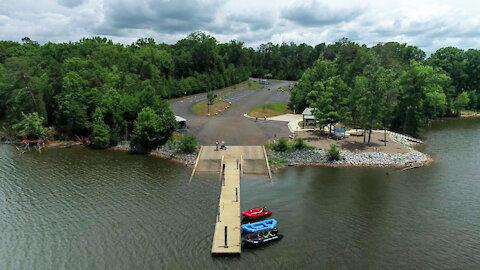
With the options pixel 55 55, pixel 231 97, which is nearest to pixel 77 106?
pixel 55 55

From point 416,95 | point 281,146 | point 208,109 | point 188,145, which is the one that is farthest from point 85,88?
point 416,95

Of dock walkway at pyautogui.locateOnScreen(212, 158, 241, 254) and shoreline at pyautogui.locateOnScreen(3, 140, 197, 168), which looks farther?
shoreline at pyautogui.locateOnScreen(3, 140, 197, 168)

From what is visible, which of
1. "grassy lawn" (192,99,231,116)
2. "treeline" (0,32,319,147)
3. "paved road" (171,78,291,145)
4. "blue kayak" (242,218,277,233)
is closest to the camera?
"blue kayak" (242,218,277,233)

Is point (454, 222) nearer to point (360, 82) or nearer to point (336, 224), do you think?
point (336, 224)

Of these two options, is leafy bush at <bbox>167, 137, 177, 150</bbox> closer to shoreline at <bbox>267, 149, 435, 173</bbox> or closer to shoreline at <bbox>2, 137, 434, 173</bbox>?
shoreline at <bbox>2, 137, 434, 173</bbox>

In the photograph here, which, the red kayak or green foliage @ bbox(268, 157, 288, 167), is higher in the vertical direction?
green foliage @ bbox(268, 157, 288, 167)

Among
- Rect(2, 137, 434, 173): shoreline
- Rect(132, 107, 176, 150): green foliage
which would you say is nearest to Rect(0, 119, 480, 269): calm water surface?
Rect(2, 137, 434, 173): shoreline

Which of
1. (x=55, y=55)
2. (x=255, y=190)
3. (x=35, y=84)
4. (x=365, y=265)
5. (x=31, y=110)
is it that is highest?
(x=55, y=55)
